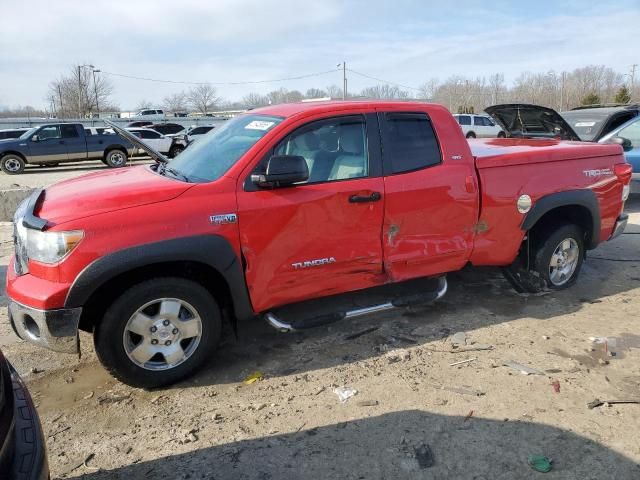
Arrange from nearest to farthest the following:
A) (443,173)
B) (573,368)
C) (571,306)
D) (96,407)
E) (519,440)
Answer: (519,440), (96,407), (573,368), (443,173), (571,306)

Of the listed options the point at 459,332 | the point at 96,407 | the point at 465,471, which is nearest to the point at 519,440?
the point at 465,471

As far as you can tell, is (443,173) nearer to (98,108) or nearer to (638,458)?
(638,458)

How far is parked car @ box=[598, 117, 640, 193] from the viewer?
8.91 m

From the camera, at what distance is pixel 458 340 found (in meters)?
4.16

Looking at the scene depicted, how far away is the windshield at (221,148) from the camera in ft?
12.1

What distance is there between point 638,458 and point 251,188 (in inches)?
108

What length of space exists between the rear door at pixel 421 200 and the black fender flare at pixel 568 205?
66 cm

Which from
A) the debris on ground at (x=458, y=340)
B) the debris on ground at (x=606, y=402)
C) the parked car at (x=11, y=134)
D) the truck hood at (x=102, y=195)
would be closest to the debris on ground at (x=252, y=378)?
the truck hood at (x=102, y=195)

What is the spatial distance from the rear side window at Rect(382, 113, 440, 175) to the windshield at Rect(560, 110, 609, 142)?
5744mm

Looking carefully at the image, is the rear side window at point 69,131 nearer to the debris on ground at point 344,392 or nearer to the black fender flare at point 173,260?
the black fender flare at point 173,260

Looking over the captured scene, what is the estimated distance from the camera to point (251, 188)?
351 centimetres

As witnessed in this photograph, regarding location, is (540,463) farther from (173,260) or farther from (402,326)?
(173,260)

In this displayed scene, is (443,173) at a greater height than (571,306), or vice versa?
(443,173)

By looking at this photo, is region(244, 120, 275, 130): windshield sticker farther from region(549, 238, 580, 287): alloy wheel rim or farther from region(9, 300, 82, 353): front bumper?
region(549, 238, 580, 287): alloy wheel rim
